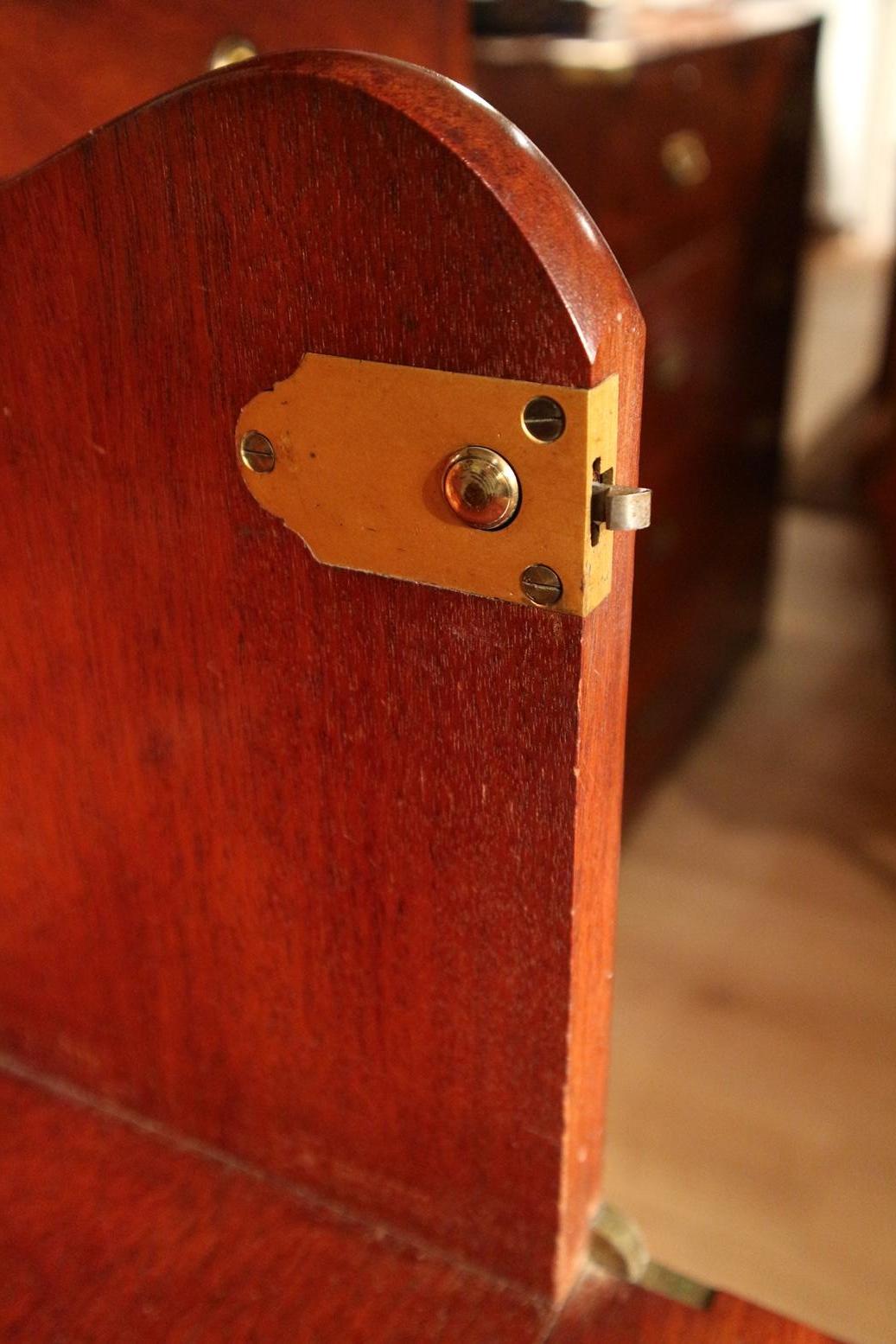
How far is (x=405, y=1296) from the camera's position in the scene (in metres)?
0.52

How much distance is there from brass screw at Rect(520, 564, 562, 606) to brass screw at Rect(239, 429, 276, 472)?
0.09m

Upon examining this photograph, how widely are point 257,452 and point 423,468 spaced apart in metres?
0.06

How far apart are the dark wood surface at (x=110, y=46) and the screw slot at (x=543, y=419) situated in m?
0.28

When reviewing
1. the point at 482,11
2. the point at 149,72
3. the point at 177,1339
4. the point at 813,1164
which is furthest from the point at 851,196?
the point at 177,1339

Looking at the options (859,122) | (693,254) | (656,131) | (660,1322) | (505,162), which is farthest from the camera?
(859,122)

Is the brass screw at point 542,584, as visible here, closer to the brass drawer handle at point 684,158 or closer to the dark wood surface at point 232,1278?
the dark wood surface at point 232,1278

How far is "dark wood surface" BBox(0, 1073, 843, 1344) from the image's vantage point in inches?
19.7

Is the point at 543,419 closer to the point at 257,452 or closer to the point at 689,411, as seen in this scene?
the point at 257,452

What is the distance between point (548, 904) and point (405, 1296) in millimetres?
203

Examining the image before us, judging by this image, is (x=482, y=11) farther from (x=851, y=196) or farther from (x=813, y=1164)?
(x=851, y=196)

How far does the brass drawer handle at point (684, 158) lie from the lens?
4.09ft

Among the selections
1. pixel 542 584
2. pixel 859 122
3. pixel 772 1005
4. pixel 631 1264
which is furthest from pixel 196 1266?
pixel 859 122

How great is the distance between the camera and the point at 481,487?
0.37 meters

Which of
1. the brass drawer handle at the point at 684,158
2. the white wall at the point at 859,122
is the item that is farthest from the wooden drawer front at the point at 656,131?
the white wall at the point at 859,122
